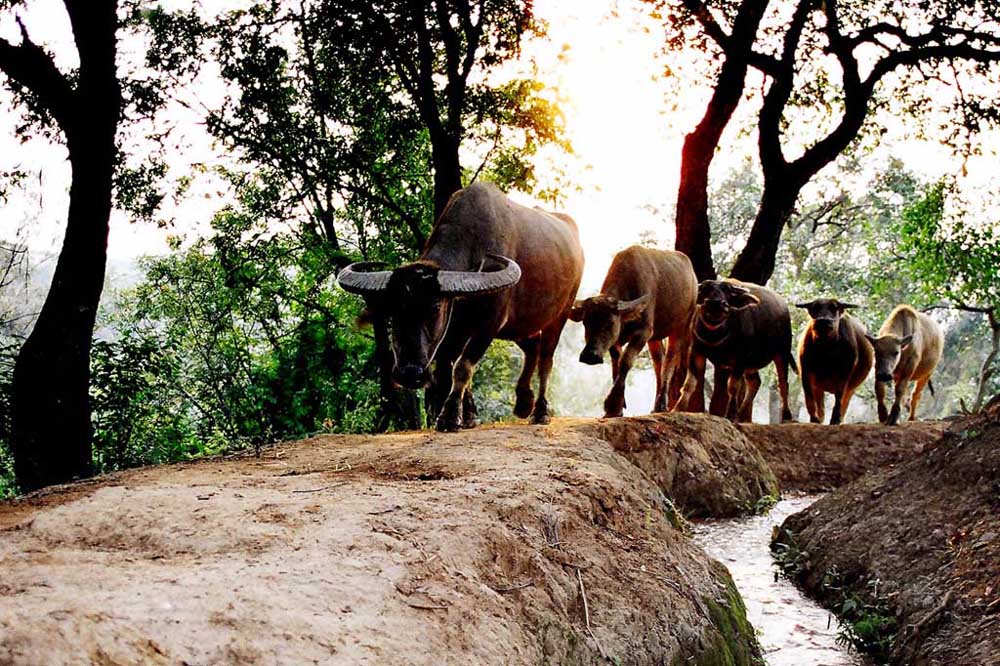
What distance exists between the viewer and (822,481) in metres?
12.5

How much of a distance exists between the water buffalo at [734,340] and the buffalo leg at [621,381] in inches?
70.2

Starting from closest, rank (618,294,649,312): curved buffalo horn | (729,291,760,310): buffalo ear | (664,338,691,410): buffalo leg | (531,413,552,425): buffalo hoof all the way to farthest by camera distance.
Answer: (531,413,552,425): buffalo hoof, (618,294,649,312): curved buffalo horn, (729,291,760,310): buffalo ear, (664,338,691,410): buffalo leg

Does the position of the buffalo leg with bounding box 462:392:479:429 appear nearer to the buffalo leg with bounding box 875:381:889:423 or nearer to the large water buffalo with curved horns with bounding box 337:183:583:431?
the large water buffalo with curved horns with bounding box 337:183:583:431

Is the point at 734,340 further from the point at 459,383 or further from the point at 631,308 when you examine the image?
the point at 459,383

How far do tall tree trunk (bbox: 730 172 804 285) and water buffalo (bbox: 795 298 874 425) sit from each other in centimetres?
177

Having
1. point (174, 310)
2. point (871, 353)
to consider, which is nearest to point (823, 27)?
point (871, 353)

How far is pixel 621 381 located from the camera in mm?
11383

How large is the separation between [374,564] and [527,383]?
7.24m

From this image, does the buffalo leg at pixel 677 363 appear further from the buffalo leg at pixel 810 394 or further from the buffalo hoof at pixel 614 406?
the buffalo leg at pixel 810 394

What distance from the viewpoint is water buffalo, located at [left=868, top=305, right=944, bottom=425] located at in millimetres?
14961

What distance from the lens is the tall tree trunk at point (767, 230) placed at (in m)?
16.7

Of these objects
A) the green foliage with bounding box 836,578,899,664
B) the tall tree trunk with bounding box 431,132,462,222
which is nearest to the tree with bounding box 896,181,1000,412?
the tall tree trunk with bounding box 431,132,462,222

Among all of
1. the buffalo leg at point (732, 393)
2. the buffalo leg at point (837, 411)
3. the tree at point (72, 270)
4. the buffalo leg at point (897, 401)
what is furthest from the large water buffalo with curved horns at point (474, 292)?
the buffalo leg at point (837, 411)

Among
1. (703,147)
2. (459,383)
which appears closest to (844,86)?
(703,147)
